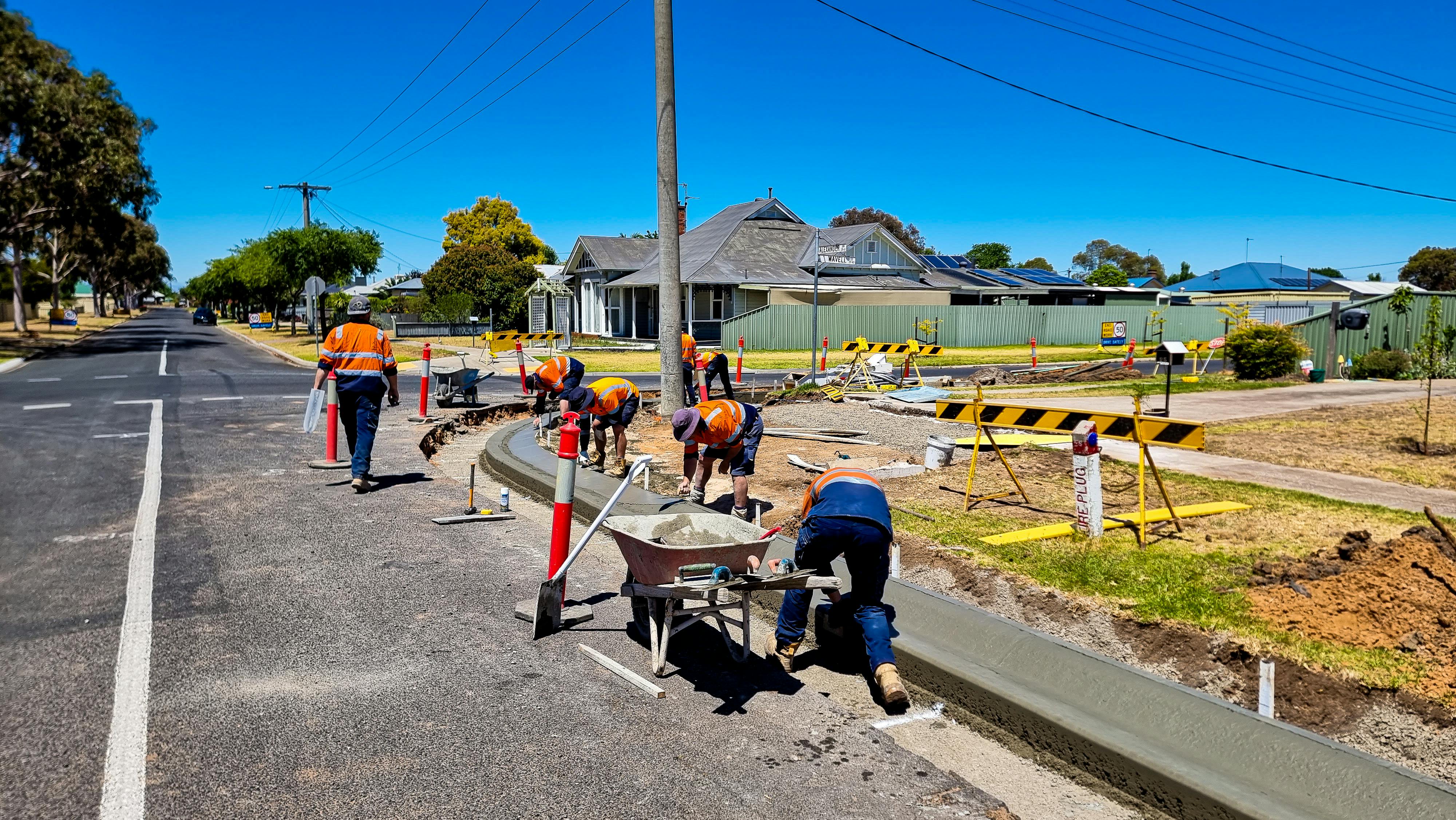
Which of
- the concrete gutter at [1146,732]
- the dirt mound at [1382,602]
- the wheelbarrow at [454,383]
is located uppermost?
the wheelbarrow at [454,383]

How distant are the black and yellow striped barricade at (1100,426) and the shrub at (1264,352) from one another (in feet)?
59.2

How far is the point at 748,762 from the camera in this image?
427cm

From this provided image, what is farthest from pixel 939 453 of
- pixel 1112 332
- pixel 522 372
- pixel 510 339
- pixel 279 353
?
pixel 279 353

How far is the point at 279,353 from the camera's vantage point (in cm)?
3706

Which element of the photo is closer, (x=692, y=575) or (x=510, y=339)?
(x=692, y=575)

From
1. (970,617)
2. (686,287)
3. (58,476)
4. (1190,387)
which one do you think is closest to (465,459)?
(58,476)

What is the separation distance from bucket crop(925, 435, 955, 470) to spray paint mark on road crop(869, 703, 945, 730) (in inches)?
224

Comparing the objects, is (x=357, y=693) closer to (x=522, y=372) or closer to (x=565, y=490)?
(x=565, y=490)

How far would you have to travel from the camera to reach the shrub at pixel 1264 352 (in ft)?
81.3

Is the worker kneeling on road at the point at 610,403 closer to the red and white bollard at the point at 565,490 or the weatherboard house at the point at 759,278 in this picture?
the red and white bollard at the point at 565,490

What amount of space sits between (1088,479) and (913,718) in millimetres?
3139

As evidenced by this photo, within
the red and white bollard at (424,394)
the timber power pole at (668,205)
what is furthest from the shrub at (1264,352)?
the red and white bollard at (424,394)

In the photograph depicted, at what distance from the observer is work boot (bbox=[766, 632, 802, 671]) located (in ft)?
17.8

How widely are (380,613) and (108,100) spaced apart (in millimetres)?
44710
